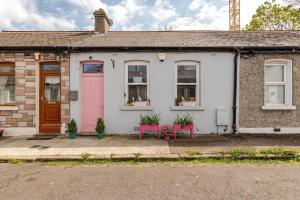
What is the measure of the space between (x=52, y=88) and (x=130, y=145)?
4749mm

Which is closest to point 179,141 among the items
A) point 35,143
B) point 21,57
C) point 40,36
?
point 35,143

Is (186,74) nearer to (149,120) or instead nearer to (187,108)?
(187,108)

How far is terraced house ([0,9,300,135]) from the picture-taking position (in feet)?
30.6

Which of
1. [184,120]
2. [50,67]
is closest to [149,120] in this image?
[184,120]

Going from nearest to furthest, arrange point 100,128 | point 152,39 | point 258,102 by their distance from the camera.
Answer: point 100,128 → point 258,102 → point 152,39

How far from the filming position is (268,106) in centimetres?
941

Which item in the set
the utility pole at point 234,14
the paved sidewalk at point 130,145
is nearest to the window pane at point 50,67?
the paved sidewalk at point 130,145

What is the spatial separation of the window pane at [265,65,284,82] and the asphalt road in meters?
5.05

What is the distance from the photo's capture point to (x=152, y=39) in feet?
33.8

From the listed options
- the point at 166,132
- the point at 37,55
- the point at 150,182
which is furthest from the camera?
the point at 37,55

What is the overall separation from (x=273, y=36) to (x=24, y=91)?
11962 mm

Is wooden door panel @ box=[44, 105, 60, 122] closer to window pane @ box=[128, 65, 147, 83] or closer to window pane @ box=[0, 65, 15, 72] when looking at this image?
window pane @ box=[0, 65, 15, 72]

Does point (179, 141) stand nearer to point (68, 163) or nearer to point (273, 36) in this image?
point (68, 163)

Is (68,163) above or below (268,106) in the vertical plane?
below
